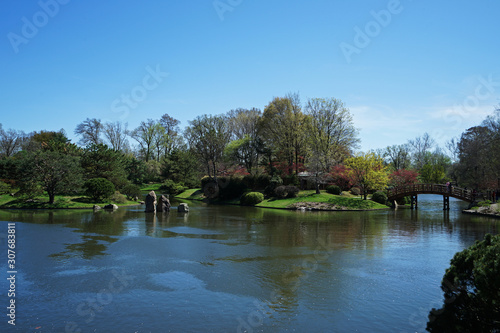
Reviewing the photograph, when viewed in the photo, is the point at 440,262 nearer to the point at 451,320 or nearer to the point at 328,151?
the point at 451,320

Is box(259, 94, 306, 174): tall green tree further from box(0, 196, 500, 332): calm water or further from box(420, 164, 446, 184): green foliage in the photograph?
box(0, 196, 500, 332): calm water

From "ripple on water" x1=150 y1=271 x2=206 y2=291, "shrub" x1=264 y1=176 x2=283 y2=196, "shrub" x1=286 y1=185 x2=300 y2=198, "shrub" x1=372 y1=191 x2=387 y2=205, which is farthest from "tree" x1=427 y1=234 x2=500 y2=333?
"shrub" x1=264 y1=176 x2=283 y2=196

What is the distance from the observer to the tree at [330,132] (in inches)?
1937

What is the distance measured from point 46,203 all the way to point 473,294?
39412 millimetres

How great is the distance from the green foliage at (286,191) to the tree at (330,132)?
273 inches

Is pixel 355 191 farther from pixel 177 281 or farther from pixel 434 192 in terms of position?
pixel 177 281

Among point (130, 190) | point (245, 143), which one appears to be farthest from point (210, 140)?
point (130, 190)

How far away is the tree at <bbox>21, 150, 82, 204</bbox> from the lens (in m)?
36.0

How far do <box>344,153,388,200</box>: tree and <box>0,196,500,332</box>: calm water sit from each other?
20341 millimetres

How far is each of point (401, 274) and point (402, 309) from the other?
3.37 meters

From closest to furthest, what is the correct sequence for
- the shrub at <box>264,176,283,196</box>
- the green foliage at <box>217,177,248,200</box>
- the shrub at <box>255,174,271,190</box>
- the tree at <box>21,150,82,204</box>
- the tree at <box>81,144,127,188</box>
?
the tree at <box>21,150,82,204</box>
the tree at <box>81,144,127,188</box>
the shrub at <box>264,176,283,196</box>
the shrub at <box>255,174,271,190</box>
the green foliage at <box>217,177,248,200</box>

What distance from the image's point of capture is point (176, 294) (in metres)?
10.1

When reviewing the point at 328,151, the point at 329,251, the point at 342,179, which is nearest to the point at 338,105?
the point at 328,151

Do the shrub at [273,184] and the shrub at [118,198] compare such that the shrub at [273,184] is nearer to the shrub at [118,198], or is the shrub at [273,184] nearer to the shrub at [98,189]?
the shrub at [118,198]
